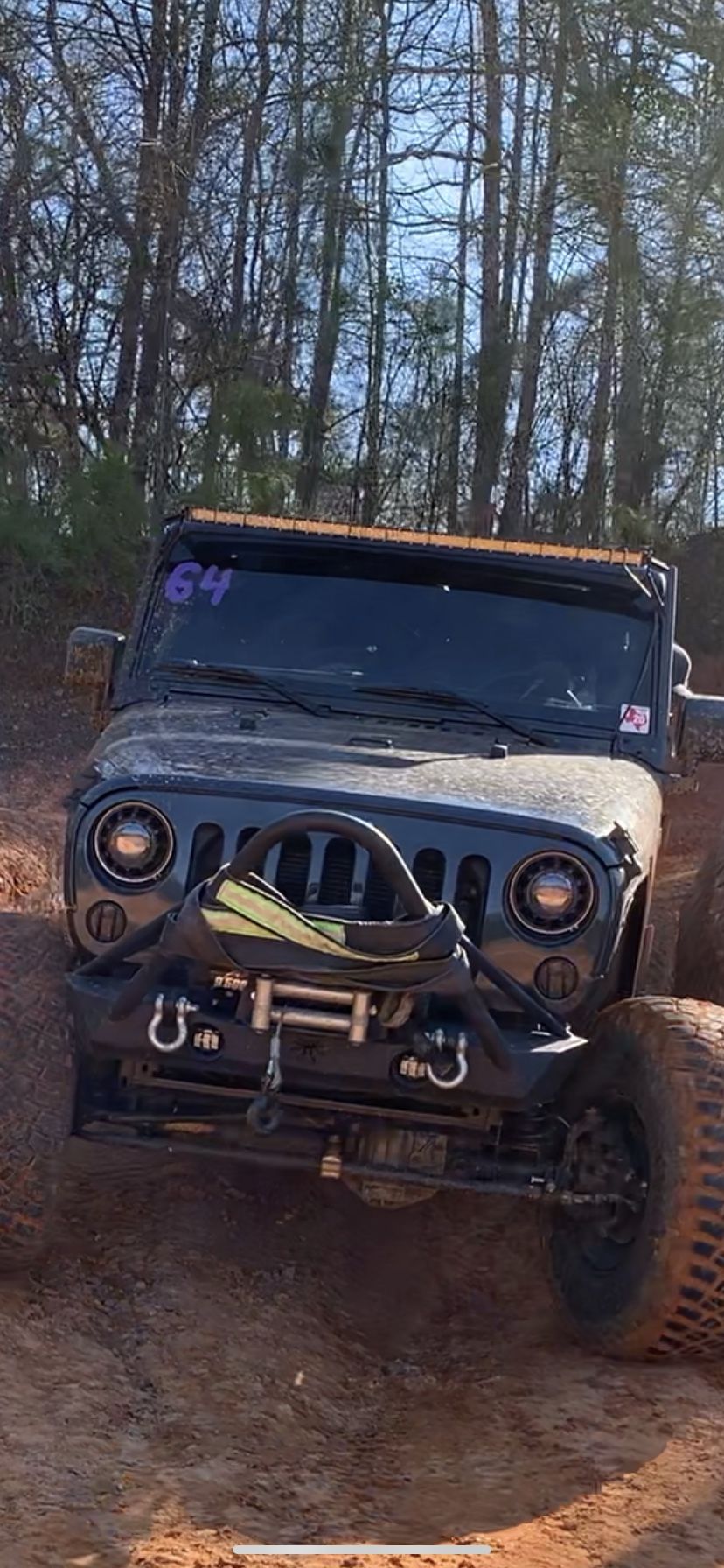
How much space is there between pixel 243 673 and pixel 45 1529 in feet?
8.92

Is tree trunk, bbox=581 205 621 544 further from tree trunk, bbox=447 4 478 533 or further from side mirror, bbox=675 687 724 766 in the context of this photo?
side mirror, bbox=675 687 724 766

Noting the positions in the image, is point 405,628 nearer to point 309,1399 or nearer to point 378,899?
point 378,899

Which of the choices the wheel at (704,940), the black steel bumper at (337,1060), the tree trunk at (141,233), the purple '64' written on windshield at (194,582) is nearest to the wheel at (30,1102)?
the black steel bumper at (337,1060)

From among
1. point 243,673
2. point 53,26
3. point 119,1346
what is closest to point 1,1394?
point 119,1346

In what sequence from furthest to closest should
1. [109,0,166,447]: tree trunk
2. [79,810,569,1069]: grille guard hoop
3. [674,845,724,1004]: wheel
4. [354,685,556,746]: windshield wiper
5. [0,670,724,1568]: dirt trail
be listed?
1. [109,0,166,447]: tree trunk
2. [674,845,724,1004]: wheel
3. [354,685,556,746]: windshield wiper
4. [79,810,569,1069]: grille guard hoop
5. [0,670,724,1568]: dirt trail

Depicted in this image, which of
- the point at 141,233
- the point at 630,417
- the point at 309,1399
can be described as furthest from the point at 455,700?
the point at 630,417

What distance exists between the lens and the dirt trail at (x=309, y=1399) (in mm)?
2992

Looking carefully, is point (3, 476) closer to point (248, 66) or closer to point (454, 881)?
point (248, 66)

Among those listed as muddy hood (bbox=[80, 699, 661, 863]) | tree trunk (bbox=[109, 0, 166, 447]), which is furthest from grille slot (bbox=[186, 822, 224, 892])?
tree trunk (bbox=[109, 0, 166, 447])

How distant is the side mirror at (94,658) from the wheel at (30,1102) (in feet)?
4.52

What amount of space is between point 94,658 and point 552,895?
2.04 meters

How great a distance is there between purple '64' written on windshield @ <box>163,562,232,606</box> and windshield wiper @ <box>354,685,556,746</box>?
0.63 m

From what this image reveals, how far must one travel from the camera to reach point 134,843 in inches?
153

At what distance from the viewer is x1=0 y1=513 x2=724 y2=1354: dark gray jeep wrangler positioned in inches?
141
